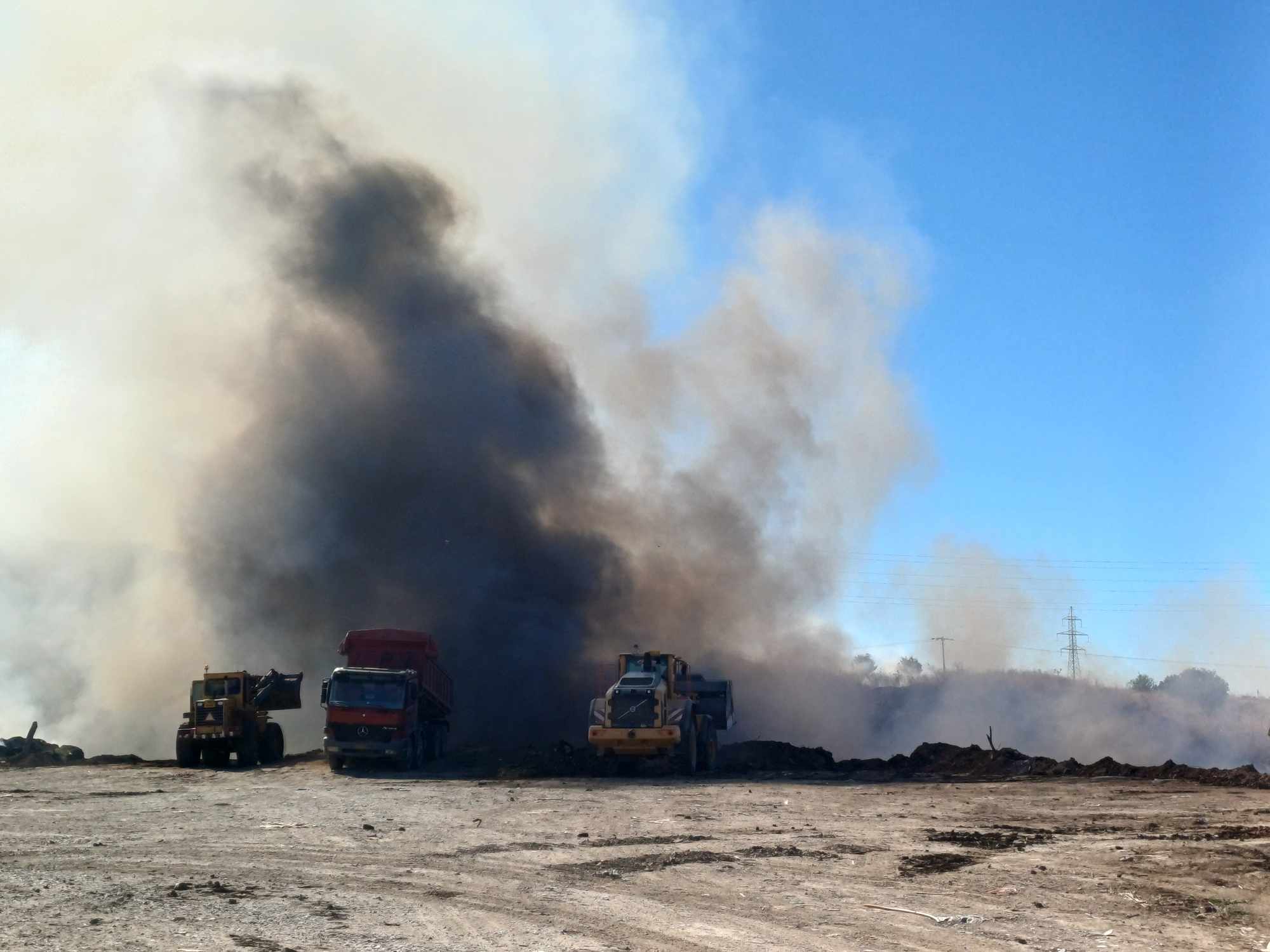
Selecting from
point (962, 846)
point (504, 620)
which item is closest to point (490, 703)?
point (504, 620)

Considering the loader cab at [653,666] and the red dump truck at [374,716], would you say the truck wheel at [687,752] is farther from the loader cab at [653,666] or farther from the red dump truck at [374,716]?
the red dump truck at [374,716]

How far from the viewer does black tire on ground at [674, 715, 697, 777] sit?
32812mm

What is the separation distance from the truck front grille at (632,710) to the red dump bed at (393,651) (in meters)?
8.02

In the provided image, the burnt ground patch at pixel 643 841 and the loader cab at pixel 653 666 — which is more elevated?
the loader cab at pixel 653 666

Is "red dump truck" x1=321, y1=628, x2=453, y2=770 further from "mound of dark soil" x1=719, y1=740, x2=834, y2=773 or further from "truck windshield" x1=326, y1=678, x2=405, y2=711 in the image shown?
"mound of dark soil" x1=719, y1=740, x2=834, y2=773

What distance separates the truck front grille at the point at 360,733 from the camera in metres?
34.0

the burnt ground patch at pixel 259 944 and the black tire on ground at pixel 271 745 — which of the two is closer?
the burnt ground patch at pixel 259 944

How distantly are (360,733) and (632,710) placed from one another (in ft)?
26.5

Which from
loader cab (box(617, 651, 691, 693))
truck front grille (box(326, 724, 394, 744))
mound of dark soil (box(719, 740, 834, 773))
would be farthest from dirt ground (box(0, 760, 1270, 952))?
mound of dark soil (box(719, 740, 834, 773))

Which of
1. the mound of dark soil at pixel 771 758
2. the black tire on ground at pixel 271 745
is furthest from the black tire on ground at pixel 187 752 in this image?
the mound of dark soil at pixel 771 758

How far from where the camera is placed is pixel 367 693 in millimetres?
34406

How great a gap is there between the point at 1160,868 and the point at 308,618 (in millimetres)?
41947

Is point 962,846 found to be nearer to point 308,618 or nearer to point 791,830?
point 791,830

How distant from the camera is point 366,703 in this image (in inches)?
1348
